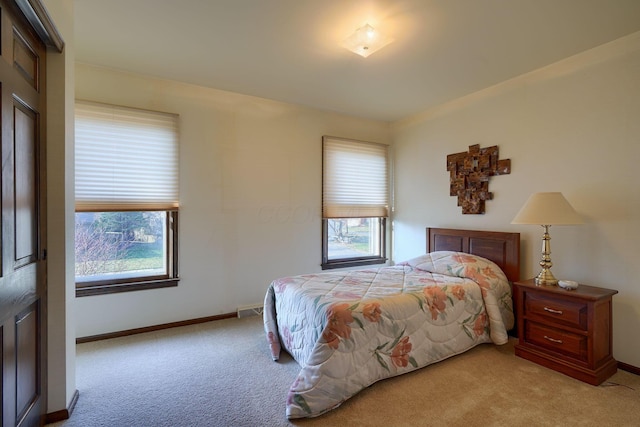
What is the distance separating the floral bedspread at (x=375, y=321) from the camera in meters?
1.89

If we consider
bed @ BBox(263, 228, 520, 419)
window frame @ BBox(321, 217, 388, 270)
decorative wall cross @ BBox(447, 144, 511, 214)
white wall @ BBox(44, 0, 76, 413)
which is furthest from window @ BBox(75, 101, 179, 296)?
decorative wall cross @ BBox(447, 144, 511, 214)

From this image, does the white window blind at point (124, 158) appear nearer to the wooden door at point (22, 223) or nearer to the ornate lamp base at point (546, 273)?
the wooden door at point (22, 223)

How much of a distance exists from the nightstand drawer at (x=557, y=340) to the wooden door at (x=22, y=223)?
3.33m

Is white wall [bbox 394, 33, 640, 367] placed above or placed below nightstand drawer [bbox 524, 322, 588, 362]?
above

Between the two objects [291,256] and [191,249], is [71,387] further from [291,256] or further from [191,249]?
[291,256]

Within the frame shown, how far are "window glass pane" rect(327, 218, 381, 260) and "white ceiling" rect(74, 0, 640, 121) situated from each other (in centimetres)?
184

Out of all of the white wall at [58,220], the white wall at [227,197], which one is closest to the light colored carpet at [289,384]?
the white wall at [58,220]

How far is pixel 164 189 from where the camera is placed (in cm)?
313

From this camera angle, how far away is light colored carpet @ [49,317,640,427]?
178 cm

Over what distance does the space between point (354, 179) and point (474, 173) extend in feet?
5.04

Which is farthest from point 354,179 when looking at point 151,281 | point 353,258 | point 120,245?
point 120,245

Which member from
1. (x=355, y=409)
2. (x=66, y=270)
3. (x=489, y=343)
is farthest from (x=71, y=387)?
(x=489, y=343)

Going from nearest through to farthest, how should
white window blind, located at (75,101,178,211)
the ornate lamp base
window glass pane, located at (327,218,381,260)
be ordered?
the ornate lamp base, white window blind, located at (75,101,178,211), window glass pane, located at (327,218,381,260)

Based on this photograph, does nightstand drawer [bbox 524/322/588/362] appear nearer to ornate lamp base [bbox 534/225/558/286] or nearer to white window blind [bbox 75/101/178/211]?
ornate lamp base [bbox 534/225/558/286]
